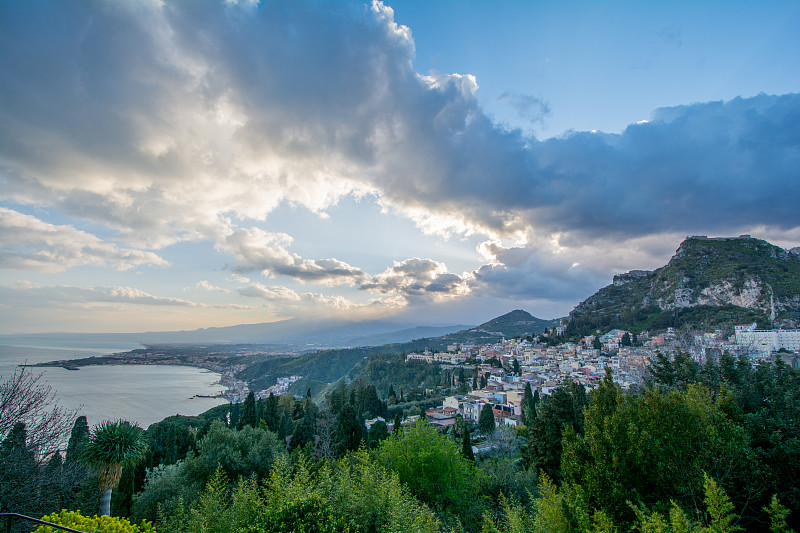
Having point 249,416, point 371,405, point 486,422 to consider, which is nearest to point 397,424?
point 249,416

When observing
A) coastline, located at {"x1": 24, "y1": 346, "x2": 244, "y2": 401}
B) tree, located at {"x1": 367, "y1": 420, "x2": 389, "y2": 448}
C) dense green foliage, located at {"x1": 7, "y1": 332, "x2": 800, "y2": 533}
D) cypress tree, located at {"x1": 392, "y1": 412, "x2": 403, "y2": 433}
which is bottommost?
coastline, located at {"x1": 24, "y1": 346, "x2": 244, "y2": 401}

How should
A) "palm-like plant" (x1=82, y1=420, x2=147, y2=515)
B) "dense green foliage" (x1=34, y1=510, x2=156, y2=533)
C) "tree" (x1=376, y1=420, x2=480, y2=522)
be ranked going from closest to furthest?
"dense green foliage" (x1=34, y1=510, x2=156, y2=533) < "palm-like plant" (x1=82, y1=420, x2=147, y2=515) < "tree" (x1=376, y1=420, x2=480, y2=522)

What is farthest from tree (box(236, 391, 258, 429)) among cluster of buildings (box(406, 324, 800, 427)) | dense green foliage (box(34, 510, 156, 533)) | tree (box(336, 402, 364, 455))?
dense green foliage (box(34, 510, 156, 533))

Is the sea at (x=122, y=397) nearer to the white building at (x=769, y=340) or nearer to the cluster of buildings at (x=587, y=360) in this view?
the cluster of buildings at (x=587, y=360)

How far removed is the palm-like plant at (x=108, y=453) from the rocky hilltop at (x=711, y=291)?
324 feet

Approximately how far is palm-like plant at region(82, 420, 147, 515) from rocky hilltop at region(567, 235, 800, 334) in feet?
324

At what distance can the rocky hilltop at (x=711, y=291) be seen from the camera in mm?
79125

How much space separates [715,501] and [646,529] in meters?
1.73

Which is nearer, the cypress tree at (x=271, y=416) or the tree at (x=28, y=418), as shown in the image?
the tree at (x=28, y=418)

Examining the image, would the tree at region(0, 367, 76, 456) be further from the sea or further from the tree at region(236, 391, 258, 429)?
the sea

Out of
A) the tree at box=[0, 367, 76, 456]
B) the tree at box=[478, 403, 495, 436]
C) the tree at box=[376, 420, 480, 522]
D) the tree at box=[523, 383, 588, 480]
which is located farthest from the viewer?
the tree at box=[478, 403, 495, 436]

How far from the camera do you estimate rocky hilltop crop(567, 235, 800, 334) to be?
79.1 m

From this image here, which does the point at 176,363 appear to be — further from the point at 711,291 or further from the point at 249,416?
the point at 711,291

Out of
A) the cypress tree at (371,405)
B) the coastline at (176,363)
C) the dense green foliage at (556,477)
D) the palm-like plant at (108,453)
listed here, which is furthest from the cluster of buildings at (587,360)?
the coastline at (176,363)
